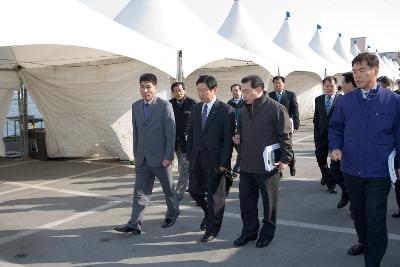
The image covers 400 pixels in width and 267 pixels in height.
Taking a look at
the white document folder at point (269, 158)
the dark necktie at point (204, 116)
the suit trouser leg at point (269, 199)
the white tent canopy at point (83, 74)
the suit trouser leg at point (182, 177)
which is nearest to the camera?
the white document folder at point (269, 158)

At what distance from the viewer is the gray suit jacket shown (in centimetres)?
470

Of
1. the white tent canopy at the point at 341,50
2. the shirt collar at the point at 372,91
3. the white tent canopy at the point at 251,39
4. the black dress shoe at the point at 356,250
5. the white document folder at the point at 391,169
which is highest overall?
the white tent canopy at the point at 341,50

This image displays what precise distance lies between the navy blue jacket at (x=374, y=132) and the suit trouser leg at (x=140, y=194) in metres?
2.36

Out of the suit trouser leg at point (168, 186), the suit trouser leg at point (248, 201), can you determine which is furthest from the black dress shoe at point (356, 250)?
the suit trouser leg at point (168, 186)

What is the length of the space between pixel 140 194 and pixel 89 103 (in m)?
5.37

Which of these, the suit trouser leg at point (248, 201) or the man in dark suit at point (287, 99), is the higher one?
the man in dark suit at point (287, 99)

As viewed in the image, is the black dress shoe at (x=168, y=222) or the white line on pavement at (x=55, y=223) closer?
the white line on pavement at (x=55, y=223)

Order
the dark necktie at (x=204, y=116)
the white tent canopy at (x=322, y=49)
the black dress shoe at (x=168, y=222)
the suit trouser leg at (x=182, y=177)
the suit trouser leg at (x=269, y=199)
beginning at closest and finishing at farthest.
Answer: the suit trouser leg at (x=269, y=199) → the dark necktie at (x=204, y=116) → the black dress shoe at (x=168, y=222) → the suit trouser leg at (x=182, y=177) → the white tent canopy at (x=322, y=49)

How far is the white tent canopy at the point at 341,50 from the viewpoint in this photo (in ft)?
109

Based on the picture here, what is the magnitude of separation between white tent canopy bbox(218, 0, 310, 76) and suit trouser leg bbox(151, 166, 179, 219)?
9.23 metres

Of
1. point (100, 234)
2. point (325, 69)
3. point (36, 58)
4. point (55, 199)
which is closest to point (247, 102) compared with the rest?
point (100, 234)

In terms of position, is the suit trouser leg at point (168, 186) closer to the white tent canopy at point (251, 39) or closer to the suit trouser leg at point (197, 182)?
the suit trouser leg at point (197, 182)

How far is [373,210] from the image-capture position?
3.27 meters

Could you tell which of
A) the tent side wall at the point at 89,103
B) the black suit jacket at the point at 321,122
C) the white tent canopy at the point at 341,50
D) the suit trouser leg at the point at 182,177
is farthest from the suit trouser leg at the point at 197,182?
the white tent canopy at the point at 341,50
